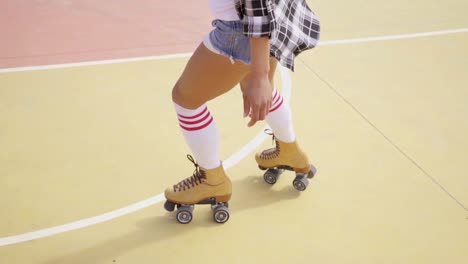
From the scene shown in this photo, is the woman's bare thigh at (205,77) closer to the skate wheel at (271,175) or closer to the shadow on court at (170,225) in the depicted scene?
the shadow on court at (170,225)

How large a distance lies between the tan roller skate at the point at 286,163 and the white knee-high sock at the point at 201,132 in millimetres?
448

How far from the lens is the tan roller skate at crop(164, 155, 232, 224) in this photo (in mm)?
2893

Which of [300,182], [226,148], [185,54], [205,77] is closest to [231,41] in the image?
[205,77]

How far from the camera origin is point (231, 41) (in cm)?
239

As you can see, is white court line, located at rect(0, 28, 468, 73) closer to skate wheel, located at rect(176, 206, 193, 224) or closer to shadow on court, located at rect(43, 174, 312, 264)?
shadow on court, located at rect(43, 174, 312, 264)

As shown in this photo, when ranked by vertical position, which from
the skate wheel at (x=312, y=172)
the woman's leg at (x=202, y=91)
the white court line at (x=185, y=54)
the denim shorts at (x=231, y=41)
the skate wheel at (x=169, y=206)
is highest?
the denim shorts at (x=231, y=41)

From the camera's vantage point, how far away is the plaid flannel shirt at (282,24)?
210 centimetres

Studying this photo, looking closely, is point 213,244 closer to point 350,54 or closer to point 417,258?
point 417,258

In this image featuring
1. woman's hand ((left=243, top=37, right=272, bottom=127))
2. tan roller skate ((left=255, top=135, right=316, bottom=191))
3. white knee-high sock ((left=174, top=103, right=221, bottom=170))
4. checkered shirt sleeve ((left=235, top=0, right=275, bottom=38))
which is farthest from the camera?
tan roller skate ((left=255, top=135, right=316, bottom=191))

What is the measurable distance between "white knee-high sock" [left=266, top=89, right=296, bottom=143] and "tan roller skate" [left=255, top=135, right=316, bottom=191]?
0.05 meters

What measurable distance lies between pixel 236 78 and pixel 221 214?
74 centimetres

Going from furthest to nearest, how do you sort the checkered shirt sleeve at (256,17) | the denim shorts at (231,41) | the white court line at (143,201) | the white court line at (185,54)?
the white court line at (185,54) → the white court line at (143,201) → the denim shorts at (231,41) → the checkered shirt sleeve at (256,17)

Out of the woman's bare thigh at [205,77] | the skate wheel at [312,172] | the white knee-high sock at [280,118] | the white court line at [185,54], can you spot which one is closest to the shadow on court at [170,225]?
the skate wheel at [312,172]

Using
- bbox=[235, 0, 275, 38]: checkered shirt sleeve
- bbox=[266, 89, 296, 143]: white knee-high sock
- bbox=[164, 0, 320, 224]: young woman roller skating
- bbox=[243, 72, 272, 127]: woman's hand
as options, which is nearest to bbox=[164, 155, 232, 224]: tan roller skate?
bbox=[164, 0, 320, 224]: young woman roller skating
